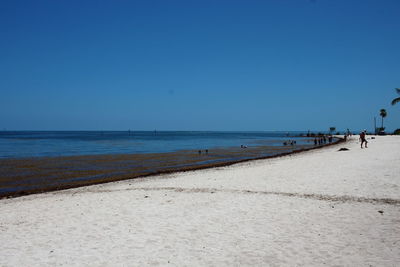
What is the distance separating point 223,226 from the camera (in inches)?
329

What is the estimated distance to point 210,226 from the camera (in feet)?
27.5

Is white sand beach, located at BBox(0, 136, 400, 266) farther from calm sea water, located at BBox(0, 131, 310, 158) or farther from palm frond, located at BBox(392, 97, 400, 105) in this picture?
palm frond, located at BBox(392, 97, 400, 105)

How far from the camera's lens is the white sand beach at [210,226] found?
6.33 meters

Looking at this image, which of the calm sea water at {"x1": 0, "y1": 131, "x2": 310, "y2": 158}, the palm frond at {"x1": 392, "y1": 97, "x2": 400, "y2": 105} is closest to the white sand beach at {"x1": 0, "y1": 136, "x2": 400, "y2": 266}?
the calm sea water at {"x1": 0, "y1": 131, "x2": 310, "y2": 158}

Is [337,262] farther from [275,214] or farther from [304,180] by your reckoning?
[304,180]

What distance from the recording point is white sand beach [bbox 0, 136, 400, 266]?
20.8ft

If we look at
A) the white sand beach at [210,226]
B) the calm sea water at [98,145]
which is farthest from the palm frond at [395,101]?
the white sand beach at [210,226]

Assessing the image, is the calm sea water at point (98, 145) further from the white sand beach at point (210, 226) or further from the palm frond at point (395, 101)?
the white sand beach at point (210, 226)

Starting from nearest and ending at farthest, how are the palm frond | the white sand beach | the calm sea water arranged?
1. the white sand beach
2. the calm sea water
3. the palm frond

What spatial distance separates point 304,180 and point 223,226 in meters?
8.36

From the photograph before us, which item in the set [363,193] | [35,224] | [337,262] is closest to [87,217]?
[35,224]

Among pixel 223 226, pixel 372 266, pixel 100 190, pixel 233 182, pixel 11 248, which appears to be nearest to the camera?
pixel 372 266

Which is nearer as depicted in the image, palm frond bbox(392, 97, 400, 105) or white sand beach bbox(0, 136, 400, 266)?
white sand beach bbox(0, 136, 400, 266)

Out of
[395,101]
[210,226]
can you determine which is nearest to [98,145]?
[210,226]
